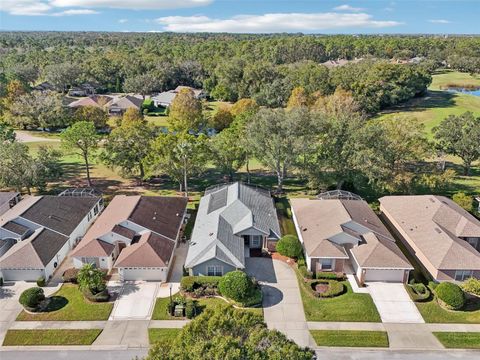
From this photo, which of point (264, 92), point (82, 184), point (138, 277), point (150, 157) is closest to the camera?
point (138, 277)

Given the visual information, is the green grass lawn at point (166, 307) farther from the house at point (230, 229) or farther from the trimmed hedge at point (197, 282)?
the house at point (230, 229)

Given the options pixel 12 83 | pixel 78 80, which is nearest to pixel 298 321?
pixel 12 83

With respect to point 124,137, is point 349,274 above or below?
below

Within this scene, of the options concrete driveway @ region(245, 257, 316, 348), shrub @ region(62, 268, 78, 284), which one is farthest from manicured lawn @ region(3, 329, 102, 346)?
concrete driveway @ region(245, 257, 316, 348)

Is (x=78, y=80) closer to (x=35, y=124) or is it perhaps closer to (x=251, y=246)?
(x=35, y=124)

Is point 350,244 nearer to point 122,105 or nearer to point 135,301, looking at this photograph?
point 135,301

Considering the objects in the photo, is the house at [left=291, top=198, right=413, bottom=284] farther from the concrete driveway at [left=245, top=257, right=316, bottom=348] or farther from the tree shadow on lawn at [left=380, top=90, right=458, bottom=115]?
the tree shadow on lawn at [left=380, top=90, right=458, bottom=115]

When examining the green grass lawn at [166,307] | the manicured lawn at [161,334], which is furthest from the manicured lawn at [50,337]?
the green grass lawn at [166,307]
